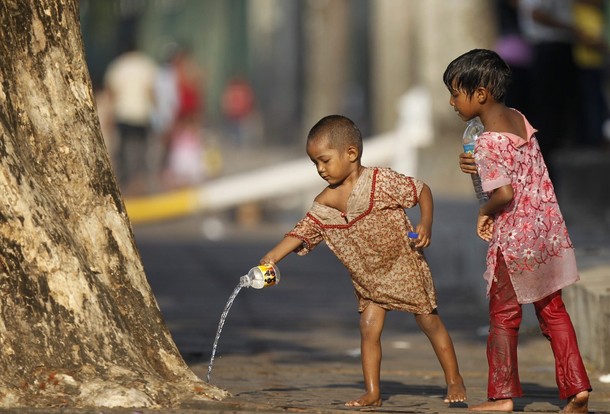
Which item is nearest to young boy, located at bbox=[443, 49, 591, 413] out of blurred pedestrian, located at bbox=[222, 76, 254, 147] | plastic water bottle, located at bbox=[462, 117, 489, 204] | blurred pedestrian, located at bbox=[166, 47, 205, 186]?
plastic water bottle, located at bbox=[462, 117, 489, 204]

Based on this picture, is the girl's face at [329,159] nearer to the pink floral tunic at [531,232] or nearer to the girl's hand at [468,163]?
the girl's hand at [468,163]

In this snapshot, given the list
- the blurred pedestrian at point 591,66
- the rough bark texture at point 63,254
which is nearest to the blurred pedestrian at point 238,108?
the blurred pedestrian at point 591,66

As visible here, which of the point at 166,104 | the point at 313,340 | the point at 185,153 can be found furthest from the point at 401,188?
the point at 166,104

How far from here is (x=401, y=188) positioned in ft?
21.5

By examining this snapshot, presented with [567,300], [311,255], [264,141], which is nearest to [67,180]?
[567,300]

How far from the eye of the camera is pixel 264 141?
42500 millimetres

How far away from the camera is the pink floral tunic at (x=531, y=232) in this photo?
6258 mm

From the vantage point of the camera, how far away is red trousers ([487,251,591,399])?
6.33 metres

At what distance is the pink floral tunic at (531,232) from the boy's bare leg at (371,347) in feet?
2.00

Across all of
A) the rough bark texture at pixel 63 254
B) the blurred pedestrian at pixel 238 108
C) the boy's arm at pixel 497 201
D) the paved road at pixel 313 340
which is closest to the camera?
the rough bark texture at pixel 63 254

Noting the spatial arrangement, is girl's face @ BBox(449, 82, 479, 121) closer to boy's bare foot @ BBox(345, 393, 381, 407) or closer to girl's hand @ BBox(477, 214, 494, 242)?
girl's hand @ BBox(477, 214, 494, 242)

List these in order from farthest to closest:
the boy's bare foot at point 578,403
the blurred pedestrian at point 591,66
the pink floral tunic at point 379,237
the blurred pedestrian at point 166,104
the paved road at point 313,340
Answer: the blurred pedestrian at point 166,104, the blurred pedestrian at point 591,66, the paved road at point 313,340, the pink floral tunic at point 379,237, the boy's bare foot at point 578,403

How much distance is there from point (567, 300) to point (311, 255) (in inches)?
270

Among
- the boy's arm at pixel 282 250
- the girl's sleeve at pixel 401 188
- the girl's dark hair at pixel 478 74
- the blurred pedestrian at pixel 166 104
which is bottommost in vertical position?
the boy's arm at pixel 282 250
